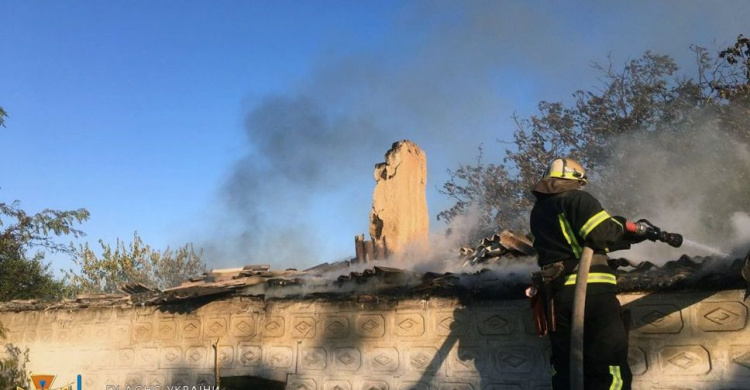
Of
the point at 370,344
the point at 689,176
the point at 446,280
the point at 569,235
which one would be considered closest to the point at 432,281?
the point at 446,280

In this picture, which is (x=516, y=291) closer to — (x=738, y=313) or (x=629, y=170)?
(x=738, y=313)

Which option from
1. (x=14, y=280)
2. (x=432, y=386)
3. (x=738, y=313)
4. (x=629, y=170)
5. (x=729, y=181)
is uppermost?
(x=629, y=170)

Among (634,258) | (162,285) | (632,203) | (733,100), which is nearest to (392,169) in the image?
(634,258)

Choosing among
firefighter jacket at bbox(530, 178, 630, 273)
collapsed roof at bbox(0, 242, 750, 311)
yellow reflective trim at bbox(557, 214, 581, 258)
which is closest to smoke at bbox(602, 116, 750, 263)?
collapsed roof at bbox(0, 242, 750, 311)

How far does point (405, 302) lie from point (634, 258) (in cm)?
233

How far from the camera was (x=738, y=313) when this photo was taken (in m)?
4.26

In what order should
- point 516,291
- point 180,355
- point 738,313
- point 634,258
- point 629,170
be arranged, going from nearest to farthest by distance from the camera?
point 738,313 < point 516,291 < point 634,258 < point 180,355 < point 629,170

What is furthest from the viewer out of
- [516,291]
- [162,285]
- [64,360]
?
[162,285]

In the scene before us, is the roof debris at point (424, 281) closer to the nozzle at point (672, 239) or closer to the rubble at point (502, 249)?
the rubble at point (502, 249)

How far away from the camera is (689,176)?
12828 mm

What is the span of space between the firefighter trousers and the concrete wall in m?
0.77

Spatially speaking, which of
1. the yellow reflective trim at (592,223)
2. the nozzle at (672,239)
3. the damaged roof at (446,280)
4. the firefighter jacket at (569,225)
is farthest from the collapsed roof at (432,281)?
the yellow reflective trim at (592,223)

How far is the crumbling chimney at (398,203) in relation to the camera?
29.2ft

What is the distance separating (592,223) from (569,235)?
0.79 feet
